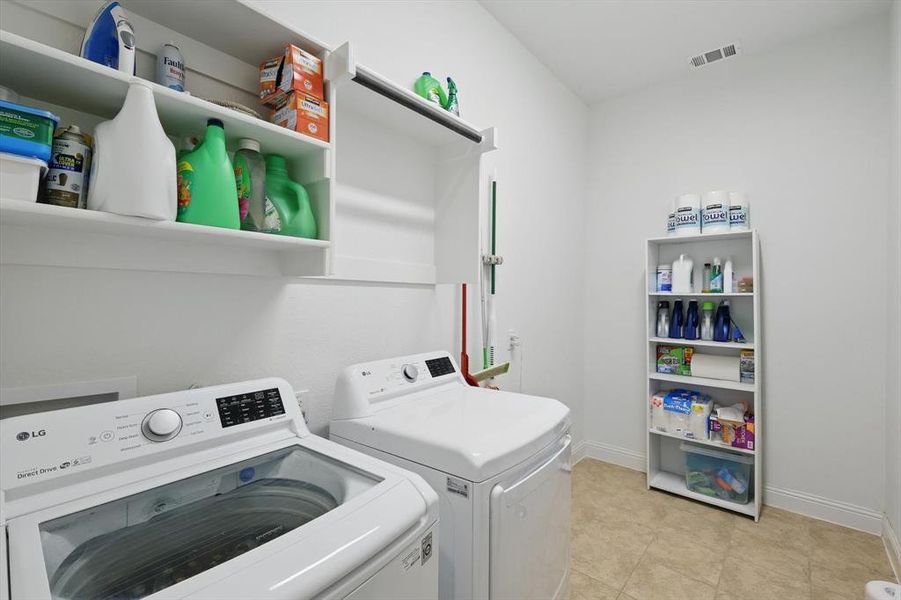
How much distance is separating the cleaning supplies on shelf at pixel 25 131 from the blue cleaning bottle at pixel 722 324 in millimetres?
3094

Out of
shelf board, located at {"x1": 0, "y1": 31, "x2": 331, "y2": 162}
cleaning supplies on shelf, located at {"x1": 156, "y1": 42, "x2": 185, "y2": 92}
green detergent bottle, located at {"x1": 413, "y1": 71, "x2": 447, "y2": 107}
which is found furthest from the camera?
green detergent bottle, located at {"x1": 413, "y1": 71, "x2": 447, "y2": 107}

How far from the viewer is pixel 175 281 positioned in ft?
3.93

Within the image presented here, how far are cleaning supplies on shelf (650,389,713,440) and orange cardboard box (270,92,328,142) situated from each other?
261 centimetres

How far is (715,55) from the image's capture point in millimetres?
2709

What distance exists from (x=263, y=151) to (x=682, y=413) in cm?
274

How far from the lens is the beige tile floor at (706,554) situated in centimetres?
185

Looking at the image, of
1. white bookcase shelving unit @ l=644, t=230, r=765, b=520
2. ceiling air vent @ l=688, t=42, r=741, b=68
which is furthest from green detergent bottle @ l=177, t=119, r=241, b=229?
ceiling air vent @ l=688, t=42, r=741, b=68

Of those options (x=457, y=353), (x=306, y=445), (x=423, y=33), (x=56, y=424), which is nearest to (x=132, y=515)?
(x=56, y=424)

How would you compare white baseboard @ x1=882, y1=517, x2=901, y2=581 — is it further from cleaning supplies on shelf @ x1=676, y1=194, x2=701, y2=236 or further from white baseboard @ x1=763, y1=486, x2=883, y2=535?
cleaning supplies on shelf @ x1=676, y1=194, x2=701, y2=236

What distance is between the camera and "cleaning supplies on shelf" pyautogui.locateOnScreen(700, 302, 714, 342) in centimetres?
268

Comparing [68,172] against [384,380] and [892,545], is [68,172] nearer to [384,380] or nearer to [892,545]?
[384,380]

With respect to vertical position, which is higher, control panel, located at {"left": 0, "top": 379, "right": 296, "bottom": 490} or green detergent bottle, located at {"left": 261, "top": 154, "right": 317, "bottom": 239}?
green detergent bottle, located at {"left": 261, "top": 154, "right": 317, "bottom": 239}

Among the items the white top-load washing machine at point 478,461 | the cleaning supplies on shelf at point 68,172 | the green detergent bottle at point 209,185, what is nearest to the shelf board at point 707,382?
the white top-load washing machine at point 478,461

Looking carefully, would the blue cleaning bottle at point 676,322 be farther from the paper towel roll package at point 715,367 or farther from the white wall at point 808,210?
the white wall at point 808,210
